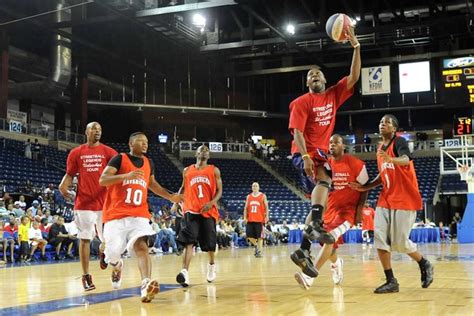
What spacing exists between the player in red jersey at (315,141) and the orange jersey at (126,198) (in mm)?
1537

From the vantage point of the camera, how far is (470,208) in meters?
22.3

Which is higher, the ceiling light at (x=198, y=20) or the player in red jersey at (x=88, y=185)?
the ceiling light at (x=198, y=20)

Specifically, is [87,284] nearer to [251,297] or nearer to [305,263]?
[251,297]

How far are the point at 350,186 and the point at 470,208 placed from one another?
1786cm

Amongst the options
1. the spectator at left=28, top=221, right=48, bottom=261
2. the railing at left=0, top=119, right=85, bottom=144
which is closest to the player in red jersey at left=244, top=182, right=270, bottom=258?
the spectator at left=28, top=221, right=48, bottom=261

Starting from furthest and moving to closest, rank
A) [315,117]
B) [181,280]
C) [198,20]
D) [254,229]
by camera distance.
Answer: [198,20] → [254,229] → [181,280] → [315,117]

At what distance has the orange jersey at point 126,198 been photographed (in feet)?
18.2

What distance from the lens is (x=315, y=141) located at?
5.74 metres

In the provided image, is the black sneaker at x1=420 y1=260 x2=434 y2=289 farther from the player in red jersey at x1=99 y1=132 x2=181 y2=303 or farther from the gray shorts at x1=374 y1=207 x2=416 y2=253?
the player in red jersey at x1=99 y1=132 x2=181 y2=303

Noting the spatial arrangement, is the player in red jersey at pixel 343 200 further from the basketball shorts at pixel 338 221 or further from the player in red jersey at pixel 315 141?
the player in red jersey at pixel 315 141

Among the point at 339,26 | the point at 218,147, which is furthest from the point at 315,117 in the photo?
the point at 218,147

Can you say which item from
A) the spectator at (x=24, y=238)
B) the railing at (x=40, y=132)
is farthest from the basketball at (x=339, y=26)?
the railing at (x=40, y=132)

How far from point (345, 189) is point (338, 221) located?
379mm

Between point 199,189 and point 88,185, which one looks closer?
point 88,185
